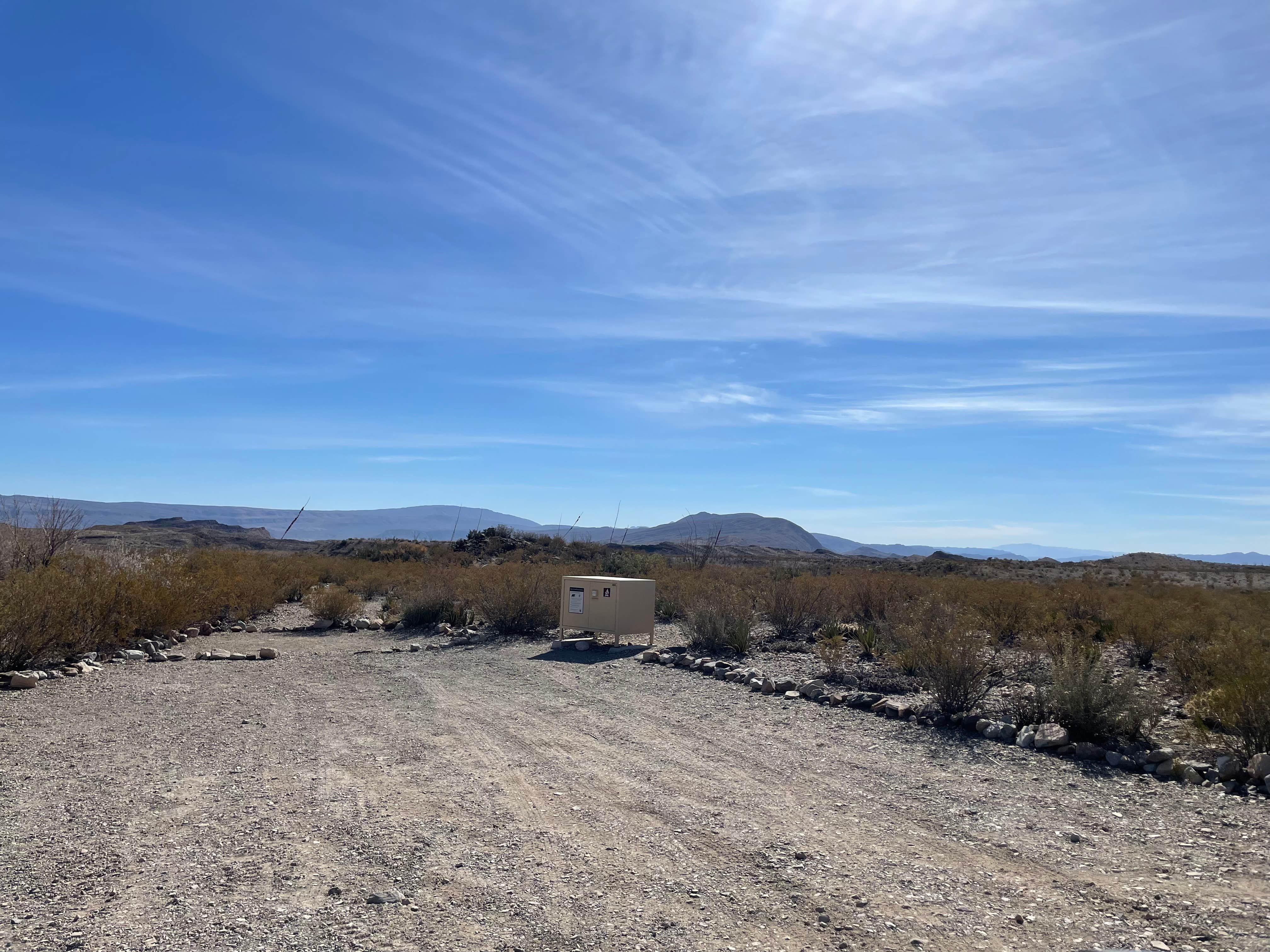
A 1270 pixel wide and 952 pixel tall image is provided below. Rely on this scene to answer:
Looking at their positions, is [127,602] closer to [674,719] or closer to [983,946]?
[674,719]

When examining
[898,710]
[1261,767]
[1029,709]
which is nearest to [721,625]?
[898,710]

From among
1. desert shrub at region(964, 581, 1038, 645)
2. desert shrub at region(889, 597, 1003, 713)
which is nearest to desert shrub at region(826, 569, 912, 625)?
desert shrub at region(964, 581, 1038, 645)

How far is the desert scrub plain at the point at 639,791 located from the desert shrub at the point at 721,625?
2.9 inches

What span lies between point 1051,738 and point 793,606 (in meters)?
9.11

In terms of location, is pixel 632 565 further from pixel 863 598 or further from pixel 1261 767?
pixel 1261 767

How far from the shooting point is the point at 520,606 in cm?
1845

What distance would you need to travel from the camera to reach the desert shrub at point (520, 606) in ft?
60.6

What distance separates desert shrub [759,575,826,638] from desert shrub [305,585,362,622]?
31.9 ft

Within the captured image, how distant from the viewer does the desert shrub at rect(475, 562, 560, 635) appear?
60.6 feet

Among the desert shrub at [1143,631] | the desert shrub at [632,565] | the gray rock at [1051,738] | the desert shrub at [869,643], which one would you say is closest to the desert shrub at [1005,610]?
the desert shrub at [1143,631]

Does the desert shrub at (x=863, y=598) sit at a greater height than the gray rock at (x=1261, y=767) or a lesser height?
greater

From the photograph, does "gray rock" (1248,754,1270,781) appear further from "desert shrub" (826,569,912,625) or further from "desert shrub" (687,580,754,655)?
"desert shrub" (826,569,912,625)

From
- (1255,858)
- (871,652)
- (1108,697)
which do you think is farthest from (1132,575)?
(1255,858)

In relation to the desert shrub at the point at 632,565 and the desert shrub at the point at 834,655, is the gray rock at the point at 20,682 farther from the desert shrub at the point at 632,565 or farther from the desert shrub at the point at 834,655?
the desert shrub at the point at 632,565
